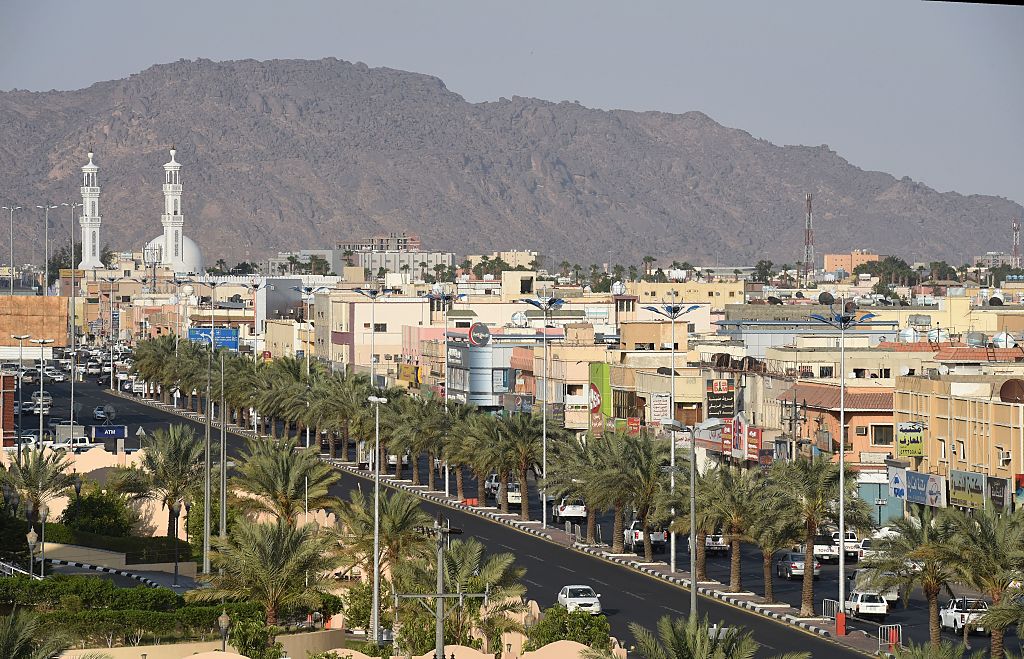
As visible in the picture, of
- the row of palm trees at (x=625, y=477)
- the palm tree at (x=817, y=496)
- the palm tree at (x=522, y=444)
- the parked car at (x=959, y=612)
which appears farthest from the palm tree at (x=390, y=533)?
the palm tree at (x=522, y=444)

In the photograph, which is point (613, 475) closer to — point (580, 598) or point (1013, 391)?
point (580, 598)

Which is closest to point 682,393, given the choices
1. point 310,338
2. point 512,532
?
point 512,532

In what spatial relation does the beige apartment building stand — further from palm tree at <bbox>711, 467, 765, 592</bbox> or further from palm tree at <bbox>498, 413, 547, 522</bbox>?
palm tree at <bbox>498, 413, 547, 522</bbox>

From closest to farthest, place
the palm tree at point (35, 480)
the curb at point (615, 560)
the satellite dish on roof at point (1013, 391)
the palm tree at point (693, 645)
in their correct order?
the palm tree at point (693, 645) → the curb at point (615, 560) → the palm tree at point (35, 480) → the satellite dish on roof at point (1013, 391)

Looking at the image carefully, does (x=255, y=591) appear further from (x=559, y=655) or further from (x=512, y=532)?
(x=512, y=532)

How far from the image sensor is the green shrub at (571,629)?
143ft

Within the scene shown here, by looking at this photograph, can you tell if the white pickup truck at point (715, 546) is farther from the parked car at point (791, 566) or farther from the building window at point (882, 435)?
the building window at point (882, 435)

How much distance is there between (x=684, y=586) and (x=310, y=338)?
106 meters

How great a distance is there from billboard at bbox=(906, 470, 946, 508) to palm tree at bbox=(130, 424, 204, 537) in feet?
85.8

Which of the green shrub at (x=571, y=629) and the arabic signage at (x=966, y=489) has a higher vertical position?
the arabic signage at (x=966, y=489)

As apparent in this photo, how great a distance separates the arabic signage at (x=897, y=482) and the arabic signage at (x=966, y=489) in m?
3.37

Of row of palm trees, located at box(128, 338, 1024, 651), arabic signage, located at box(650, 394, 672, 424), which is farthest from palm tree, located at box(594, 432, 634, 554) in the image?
arabic signage, located at box(650, 394, 672, 424)

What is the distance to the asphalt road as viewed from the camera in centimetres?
5197

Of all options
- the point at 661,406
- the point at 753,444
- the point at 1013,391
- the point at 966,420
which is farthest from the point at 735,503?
the point at 661,406
